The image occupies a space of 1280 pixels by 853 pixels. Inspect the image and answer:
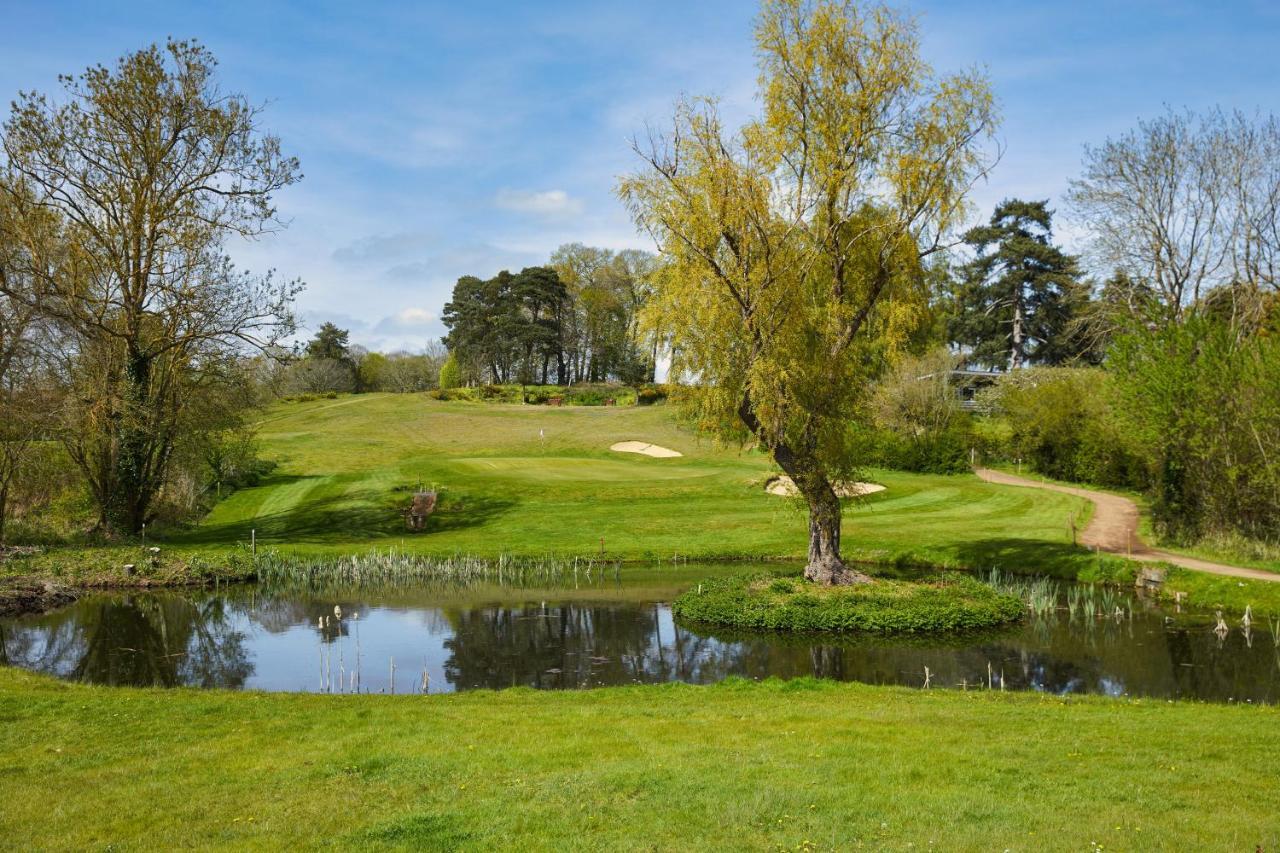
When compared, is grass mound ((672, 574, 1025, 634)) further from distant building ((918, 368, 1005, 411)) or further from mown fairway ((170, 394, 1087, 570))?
distant building ((918, 368, 1005, 411))

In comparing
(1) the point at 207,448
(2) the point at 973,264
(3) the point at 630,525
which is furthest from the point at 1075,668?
(2) the point at 973,264

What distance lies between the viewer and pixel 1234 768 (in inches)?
315

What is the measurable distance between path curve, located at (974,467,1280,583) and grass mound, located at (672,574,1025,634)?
231 inches

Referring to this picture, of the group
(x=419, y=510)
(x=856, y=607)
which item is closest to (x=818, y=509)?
(x=856, y=607)

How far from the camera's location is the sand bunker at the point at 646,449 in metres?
49.5

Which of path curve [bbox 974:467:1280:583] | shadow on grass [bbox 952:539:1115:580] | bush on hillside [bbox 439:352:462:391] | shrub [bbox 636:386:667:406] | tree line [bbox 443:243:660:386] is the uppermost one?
tree line [bbox 443:243:660:386]

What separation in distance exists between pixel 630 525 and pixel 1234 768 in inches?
923

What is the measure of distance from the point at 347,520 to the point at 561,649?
60.4 ft

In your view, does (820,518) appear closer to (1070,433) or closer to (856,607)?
(856,607)

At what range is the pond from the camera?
47.8 feet

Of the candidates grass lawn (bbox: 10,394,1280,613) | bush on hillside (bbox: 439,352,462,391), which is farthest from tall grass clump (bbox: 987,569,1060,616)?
bush on hillside (bbox: 439,352,462,391)

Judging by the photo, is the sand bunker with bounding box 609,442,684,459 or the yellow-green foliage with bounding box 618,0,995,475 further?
the sand bunker with bounding box 609,442,684,459

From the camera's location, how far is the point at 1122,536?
86.8 feet

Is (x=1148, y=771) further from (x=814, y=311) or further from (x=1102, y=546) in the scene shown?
(x=1102, y=546)
